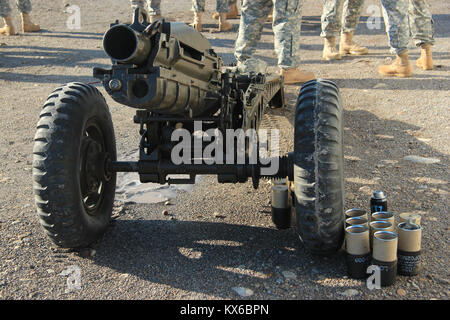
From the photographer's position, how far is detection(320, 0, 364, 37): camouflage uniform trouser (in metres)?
7.59

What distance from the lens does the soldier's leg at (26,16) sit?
10344mm

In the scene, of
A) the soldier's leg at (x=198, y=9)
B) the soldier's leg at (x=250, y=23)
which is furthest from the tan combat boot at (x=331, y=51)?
the soldier's leg at (x=198, y=9)

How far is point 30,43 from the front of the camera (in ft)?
32.2

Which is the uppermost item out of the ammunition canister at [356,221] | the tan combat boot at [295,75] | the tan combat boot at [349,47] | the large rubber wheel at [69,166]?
the tan combat boot at [349,47]

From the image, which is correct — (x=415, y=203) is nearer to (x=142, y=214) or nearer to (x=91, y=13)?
(x=142, y=214)

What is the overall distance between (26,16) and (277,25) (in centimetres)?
649

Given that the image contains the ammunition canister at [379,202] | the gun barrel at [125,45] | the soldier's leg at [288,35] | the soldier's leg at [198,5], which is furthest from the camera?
the soldier's leg at [198,5]

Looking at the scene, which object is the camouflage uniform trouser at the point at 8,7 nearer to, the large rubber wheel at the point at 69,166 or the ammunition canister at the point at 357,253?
the large rubber wheel at the point at 69,166

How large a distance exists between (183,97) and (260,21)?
3937 millimetres

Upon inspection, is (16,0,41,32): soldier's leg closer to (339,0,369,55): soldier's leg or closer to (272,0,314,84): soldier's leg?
(272,0,314,84): soldier's leg

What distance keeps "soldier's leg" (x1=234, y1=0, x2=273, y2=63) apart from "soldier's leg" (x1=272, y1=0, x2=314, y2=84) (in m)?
0.15

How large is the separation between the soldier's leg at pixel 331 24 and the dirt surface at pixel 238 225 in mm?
1232

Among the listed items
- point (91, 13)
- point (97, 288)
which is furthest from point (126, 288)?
point (91, 13)

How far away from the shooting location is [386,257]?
2490 mm
